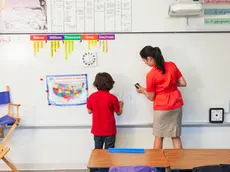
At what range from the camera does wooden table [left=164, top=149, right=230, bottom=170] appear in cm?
195

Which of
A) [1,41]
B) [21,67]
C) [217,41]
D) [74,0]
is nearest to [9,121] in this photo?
[21,67]

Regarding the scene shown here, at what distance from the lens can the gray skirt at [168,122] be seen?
3002 mm

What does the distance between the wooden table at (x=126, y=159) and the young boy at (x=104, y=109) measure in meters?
0.77

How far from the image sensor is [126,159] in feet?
6.86

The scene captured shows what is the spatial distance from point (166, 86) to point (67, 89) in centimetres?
110

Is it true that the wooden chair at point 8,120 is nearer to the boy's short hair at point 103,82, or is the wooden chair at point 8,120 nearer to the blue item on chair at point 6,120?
the blue item on chair at point 6,120

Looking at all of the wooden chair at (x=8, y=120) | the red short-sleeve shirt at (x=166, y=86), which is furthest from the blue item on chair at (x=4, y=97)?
the red short-sleeve shirt at (x=166, y=86)

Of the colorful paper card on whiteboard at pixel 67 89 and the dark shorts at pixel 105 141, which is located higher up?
the colorful paper card on whiteboard at pixel 67 89

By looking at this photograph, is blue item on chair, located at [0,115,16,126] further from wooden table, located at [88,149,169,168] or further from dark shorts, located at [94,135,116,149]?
wooden table, located at [88,149,169,168]

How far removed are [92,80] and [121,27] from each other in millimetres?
672

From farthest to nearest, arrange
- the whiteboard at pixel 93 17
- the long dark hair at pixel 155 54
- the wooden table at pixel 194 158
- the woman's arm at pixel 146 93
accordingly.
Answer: the whiteboard at pixel 93 17
the woman's arm at pixel 146 93
the long dark hair at pixel 155 54
the wooden table at pixel 194 158

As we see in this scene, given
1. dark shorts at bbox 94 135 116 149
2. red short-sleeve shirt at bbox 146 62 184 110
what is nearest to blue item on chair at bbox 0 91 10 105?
dark shorts at bbox 94 135 116 149

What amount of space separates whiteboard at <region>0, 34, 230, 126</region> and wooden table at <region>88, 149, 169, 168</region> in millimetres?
1082

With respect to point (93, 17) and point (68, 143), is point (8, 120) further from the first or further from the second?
point (93, 17)
